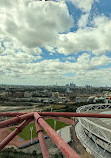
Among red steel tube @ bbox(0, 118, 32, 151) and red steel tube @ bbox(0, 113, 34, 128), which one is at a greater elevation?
red steel tube @ bbox(0, 113, 34, 128)

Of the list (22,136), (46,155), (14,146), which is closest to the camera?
(46,155)

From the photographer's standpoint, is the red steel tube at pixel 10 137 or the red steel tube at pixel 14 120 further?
the red steel tube at pixel 10 137

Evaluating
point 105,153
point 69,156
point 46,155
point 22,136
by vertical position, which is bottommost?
point 22,136

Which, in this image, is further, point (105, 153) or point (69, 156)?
point (105, 153)

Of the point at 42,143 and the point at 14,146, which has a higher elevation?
the point at 42,143

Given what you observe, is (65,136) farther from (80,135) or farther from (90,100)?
(90,100)

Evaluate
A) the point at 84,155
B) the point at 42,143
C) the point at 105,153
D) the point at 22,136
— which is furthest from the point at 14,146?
the point at 42,143

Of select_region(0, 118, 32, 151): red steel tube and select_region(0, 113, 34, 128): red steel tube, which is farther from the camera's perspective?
select_region(0, 118, 32, 151): red steel tube

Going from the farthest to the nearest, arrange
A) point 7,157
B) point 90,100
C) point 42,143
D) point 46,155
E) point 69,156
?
point 90,100 < point 7,157 < point 42,143 < point 46,155 < point 69,156

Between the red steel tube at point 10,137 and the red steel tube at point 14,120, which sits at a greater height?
the red steel tube at point 14,120

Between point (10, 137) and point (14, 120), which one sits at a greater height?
point (14, 120)
